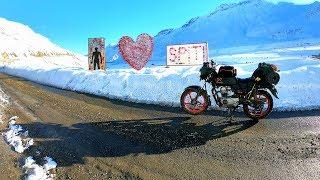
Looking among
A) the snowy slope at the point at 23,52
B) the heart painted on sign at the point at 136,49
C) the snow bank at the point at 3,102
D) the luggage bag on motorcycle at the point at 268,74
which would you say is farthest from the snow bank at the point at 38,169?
the snowy slope at the point at 23,52

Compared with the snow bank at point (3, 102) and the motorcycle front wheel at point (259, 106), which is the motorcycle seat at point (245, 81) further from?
the snow bank at point (3, 102)

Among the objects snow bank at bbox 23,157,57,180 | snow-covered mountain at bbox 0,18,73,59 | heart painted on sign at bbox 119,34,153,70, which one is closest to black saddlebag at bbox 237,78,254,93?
snow bank at bbox 23,157,57,180

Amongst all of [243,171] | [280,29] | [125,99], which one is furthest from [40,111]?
[280,29]

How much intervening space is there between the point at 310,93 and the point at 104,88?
24.0ft

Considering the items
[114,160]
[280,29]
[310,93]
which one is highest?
Result: [280,29]

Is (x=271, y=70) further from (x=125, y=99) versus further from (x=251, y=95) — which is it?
(x=125, y=99)

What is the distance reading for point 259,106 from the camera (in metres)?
9.40

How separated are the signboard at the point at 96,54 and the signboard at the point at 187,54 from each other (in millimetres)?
3314

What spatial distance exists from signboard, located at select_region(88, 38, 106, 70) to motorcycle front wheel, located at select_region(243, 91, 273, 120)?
1288cm

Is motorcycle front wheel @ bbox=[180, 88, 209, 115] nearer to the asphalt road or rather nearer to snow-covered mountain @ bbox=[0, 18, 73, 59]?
the asphalt road

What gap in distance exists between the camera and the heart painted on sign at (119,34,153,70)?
63.7 feet

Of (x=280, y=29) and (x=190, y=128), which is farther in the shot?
(x=280, y=29)

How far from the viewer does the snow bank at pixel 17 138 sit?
25.3 ft

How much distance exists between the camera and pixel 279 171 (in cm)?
618
